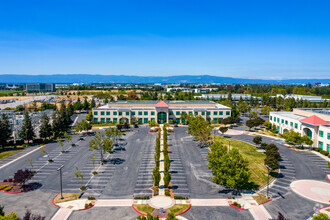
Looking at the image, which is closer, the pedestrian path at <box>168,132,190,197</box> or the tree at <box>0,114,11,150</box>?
the pedestrian path at <box>168,132,190,197</box>

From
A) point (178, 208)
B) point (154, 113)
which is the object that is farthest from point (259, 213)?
point (154, 113)

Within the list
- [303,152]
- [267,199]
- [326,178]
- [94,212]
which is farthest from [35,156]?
[303,152]

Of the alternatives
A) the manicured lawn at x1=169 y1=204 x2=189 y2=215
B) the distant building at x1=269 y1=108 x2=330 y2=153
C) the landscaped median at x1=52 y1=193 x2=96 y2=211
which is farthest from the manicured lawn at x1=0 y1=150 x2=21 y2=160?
the distant building at x1=269 y1=108 x2=330 y2=153

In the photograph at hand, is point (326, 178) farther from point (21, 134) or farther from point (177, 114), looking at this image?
point (21, 134)

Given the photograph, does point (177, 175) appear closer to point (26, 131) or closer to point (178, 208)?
point (178, 208)

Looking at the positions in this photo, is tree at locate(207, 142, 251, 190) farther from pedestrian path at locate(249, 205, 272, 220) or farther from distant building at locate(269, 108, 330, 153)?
distant building at locate(269, 108, 330, 153)

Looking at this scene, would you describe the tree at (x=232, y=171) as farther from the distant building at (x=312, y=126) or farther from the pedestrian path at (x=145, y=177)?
the distant building at (x=312, y=126)

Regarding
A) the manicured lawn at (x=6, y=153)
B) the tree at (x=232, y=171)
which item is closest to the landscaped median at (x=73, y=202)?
the tree at (x=232, y=171)
